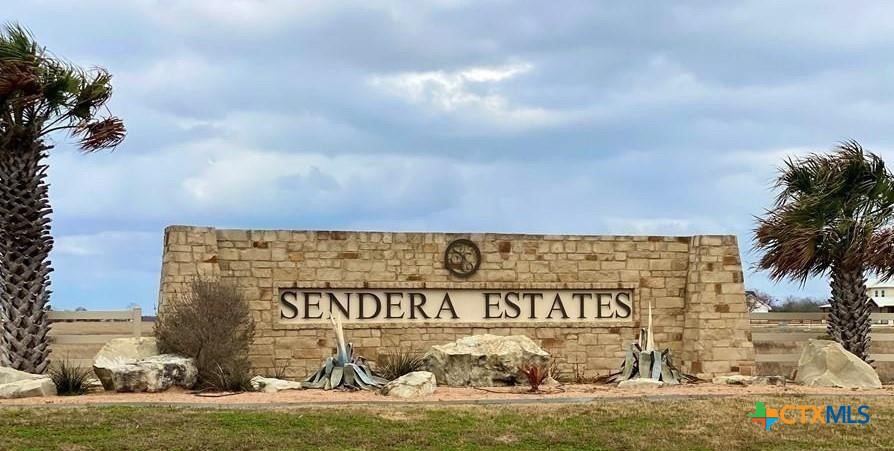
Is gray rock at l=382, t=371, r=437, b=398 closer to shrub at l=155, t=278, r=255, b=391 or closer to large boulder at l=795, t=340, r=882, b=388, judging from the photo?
shrub at l=155, t=278, r=255, b=391

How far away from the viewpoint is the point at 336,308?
1750 centimetres

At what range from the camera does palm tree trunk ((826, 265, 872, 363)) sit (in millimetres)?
18516

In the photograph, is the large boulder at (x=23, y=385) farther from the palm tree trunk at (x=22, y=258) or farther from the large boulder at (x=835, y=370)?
the large boulder at (x=835, y=370)

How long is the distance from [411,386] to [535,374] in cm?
195

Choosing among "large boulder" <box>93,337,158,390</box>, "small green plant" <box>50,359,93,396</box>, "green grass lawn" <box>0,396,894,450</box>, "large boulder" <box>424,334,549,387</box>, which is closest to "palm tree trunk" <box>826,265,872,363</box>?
"green grass lawn" <box>0,396,894,450</box>

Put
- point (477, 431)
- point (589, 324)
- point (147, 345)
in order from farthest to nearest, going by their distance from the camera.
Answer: point (589, 324) → point (147, 345) → point (477, 431)

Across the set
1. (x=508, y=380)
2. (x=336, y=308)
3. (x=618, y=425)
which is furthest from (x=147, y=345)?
(x=618, y=425)

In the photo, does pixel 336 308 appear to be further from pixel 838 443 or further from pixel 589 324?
pixel 838 443

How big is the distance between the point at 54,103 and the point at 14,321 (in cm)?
354

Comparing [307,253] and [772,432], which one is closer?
[772,432]

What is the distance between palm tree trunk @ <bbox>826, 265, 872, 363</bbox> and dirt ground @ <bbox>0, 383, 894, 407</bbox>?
2323mm

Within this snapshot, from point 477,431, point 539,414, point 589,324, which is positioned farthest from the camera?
point 589,324

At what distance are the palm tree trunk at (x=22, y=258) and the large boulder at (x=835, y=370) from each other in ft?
41.7

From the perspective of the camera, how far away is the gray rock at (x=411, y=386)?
552 inches
